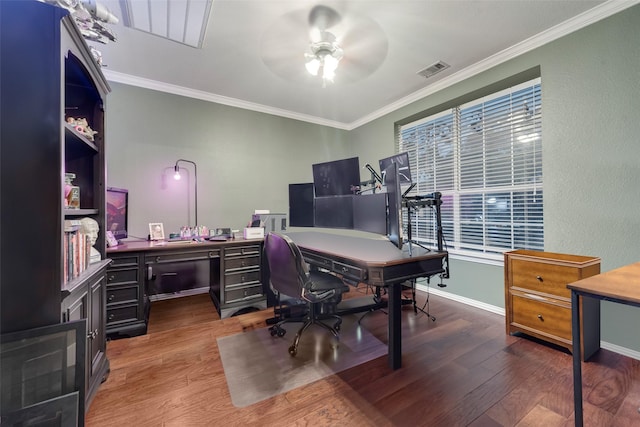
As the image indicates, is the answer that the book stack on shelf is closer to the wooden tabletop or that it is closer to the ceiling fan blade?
the ceiling fan blade

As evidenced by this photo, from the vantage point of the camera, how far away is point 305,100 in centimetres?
354

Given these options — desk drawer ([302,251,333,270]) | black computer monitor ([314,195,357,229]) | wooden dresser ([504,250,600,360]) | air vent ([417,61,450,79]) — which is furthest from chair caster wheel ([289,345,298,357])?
air vent ([417,61,450,79])

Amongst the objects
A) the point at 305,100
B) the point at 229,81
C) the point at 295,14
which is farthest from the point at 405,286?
the point at 229,81

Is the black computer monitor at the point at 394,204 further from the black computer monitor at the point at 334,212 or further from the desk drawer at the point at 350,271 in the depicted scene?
the black computer monitor at the point at 334,212

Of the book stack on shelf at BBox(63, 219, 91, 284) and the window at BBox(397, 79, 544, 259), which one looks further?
the window at BBox(397, 79, 544, 259)

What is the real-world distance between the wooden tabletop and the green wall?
1.03 m

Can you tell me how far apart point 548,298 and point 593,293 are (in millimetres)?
1189

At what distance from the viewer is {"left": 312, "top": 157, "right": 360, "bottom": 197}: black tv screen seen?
268 cm

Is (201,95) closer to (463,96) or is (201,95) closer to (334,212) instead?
(334,212)

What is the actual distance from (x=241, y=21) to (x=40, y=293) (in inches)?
86.9

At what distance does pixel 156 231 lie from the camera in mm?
2859

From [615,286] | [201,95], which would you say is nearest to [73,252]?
[615,286]

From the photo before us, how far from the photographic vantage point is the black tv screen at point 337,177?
8.79 ft

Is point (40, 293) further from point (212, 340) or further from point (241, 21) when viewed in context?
point (241, 21)
